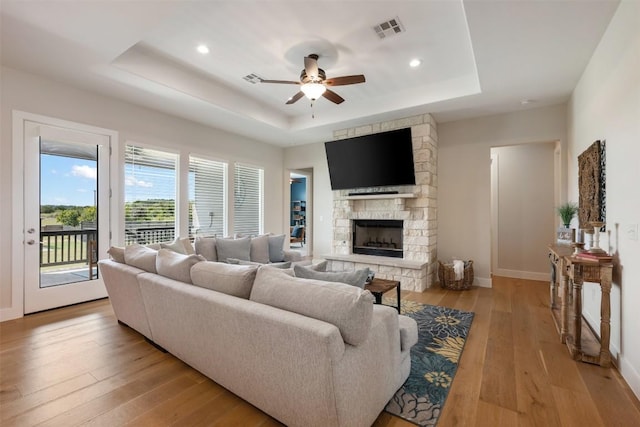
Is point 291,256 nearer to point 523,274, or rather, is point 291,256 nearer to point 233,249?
point 233,249

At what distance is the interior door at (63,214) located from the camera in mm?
3467

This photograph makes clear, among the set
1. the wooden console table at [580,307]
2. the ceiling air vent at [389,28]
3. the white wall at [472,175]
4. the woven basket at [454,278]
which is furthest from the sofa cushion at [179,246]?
the white wall at [472,175]

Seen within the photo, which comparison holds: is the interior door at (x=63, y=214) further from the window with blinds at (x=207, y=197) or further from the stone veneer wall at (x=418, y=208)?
the stone veneer wall at (x=418, y=208)

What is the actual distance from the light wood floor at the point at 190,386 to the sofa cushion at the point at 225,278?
0.70 meters

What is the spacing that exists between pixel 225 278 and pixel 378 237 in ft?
13.2

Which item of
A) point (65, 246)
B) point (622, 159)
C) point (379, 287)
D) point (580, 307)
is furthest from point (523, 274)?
point (65, 246)

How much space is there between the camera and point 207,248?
13.5 feet

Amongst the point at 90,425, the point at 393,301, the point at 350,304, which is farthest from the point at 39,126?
the point at 393,301

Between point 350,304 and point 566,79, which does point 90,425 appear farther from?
point 566,79

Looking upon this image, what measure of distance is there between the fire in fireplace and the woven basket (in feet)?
2.51

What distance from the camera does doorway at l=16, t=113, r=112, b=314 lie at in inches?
136

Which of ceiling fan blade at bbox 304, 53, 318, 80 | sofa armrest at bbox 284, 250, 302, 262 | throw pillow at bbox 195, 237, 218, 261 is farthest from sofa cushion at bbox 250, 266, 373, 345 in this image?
sofa armrest at bbox 284, 250, 302, 262

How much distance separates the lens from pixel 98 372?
2203 mm

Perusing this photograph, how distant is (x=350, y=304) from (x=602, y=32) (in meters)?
3.28
